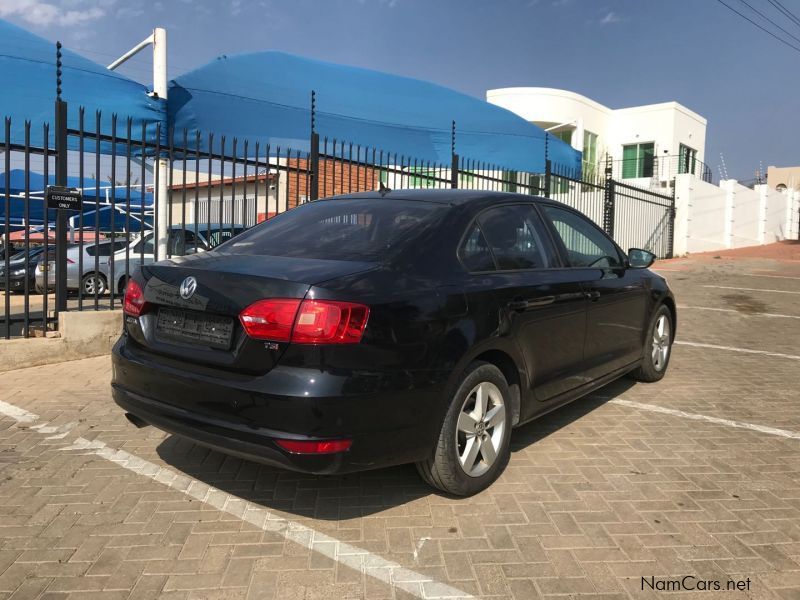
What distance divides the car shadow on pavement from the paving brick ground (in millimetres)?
12

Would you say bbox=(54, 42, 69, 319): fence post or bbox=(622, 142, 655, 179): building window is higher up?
bbox=(622, 142, 655, 179): building window

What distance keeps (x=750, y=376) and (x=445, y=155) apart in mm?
5413

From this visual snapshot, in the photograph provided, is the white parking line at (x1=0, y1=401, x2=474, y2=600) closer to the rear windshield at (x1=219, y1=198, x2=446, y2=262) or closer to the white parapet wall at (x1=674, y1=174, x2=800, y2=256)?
the rear windshield at (x1=219, y1=198, x2=446, y2=262)

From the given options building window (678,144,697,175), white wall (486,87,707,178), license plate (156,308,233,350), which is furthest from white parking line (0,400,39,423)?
building window (678,144,697,175)

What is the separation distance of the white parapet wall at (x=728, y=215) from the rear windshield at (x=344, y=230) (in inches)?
914

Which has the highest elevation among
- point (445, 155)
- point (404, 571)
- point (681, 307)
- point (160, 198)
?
point (445, 155)

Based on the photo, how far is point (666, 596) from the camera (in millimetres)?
2506

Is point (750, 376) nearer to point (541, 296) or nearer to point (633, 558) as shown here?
point (541, 296)

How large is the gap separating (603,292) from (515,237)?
39.0 inches

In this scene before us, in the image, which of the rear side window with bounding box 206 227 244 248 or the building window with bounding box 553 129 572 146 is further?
the building window with bounding box 553 129 572 146

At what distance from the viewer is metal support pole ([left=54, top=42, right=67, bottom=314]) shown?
19.6 ft

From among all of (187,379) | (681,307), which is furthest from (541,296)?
(681,307)

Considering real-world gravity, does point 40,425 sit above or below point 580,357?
below

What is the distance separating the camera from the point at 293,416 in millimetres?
2637
